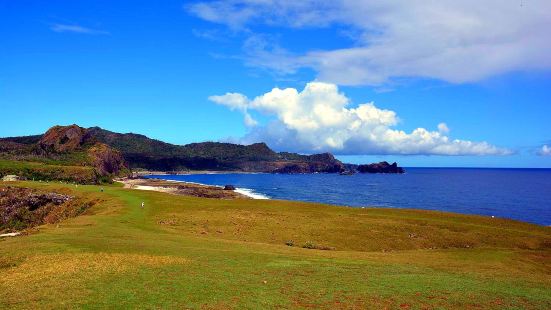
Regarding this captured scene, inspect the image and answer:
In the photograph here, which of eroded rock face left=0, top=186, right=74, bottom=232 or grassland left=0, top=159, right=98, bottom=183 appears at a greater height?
grassland left=0, top=159, right=98, bottom=183

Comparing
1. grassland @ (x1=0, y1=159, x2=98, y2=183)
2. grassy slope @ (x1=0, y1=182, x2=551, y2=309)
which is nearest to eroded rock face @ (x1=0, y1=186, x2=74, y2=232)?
grassy slope @ (x1=0, y1=182, x2=551, y2=309)

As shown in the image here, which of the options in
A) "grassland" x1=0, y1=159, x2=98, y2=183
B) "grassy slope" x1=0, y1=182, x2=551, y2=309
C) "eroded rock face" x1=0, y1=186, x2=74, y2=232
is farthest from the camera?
"grassland" x1=0, y1=159, x2=98, y2=183

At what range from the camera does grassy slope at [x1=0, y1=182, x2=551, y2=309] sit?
20.1 m

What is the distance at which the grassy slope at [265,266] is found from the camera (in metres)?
20.1

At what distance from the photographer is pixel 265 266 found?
90.4ft

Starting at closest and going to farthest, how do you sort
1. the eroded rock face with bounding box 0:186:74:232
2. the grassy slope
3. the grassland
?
the grassy slope
the eroded rock face with bounding box 0:186:74:232
the grassland

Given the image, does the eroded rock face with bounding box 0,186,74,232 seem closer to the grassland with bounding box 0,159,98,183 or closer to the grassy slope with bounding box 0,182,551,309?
the grassy slope with bounding box 0,182,551,309

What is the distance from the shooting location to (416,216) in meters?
62.9

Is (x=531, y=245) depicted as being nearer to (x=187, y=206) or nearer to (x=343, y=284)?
(x=343, y=284)

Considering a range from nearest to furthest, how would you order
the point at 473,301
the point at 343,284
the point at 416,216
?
the point at 473,301, the point at 343,284, the point at 416,216

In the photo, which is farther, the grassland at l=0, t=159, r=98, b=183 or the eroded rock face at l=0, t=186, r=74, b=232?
the grassland at l=0, t=159, r=98, b=183

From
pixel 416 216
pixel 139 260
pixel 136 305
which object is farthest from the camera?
pixel 416 216

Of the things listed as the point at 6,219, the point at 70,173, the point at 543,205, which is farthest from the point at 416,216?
the point at 70,173

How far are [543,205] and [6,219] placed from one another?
152 metres
